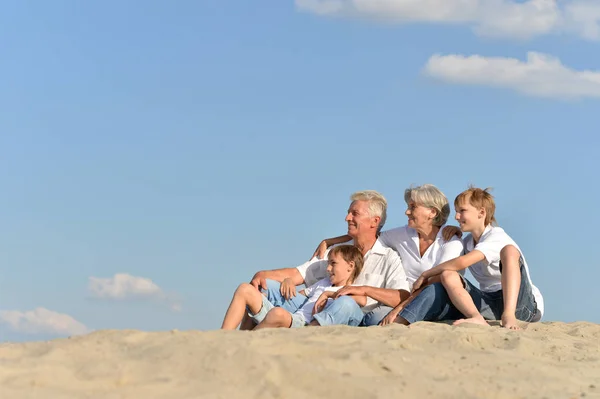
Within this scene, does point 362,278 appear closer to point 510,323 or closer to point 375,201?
point 375,201

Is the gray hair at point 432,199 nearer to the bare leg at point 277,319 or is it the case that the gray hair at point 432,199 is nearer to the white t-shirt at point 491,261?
the white t-shirt at point 491,261

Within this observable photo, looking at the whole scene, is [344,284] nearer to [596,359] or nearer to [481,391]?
[596,359]

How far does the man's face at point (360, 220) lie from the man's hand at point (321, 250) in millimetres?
401

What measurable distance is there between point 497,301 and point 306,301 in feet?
5.93

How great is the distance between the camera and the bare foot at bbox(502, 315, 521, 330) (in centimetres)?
734

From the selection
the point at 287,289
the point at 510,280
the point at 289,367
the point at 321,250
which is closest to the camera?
the point at 289,367

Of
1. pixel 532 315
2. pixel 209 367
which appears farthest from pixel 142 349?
pixel 532 315

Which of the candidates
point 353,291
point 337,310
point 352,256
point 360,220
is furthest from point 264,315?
point 360,220

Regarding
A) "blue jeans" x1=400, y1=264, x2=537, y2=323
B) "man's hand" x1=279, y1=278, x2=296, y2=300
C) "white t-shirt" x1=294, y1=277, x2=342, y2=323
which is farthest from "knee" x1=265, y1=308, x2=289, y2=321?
"blue jeans" x1=400, y1=264, x2=537, y2=323

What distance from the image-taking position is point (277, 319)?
7.15m

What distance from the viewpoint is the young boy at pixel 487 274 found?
24.6ft

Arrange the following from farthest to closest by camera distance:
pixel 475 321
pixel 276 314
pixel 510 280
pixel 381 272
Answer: pixel 381 272
pixel 510 280
pixel 475 321
pixel 276 314

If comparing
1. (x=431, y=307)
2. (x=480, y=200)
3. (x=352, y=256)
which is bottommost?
(x=431, y=307)

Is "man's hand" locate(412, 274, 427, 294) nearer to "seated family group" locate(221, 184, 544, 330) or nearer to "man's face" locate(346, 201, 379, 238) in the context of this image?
"seated family group" locate(221, 184, 544, 330)
